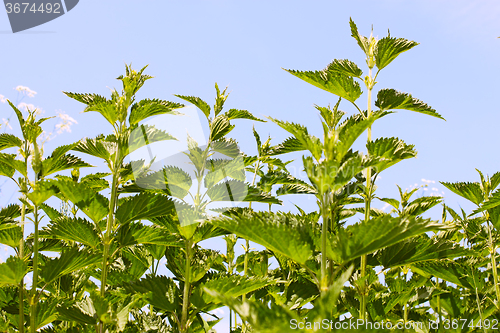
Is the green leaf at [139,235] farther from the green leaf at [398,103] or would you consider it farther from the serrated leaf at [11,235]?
the green leaf at [398,103]

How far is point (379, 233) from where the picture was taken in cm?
119

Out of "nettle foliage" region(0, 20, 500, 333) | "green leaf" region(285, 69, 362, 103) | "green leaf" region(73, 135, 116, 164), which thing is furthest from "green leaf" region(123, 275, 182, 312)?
"green leaf" region(285, 69, 362, 103)

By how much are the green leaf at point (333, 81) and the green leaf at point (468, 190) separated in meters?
1.14

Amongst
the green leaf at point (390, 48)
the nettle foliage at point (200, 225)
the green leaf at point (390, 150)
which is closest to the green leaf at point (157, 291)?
the nettle foliage at point (200, 225)

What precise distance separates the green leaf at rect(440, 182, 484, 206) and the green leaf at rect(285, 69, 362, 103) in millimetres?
1145

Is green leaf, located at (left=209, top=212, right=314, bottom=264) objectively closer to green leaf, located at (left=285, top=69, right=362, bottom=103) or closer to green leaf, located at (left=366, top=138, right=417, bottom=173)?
green leaf, located at (left=366, top=138, right=417, bottom=173)

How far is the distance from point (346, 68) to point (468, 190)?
1336 mm

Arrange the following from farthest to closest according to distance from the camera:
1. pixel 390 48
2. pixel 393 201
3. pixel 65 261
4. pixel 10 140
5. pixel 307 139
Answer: pixel 393 201 < pixel 10 140 < pixel 390 48 < pixel 65 261 < pixel 307 139

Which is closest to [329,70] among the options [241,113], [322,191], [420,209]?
[241,113]

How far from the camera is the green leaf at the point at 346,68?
2342 mm

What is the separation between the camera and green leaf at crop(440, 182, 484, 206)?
2.64 meters

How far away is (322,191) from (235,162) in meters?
0.98

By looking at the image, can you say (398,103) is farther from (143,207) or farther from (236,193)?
(143,207)

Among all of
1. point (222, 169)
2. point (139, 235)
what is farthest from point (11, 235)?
point (222, 169)
